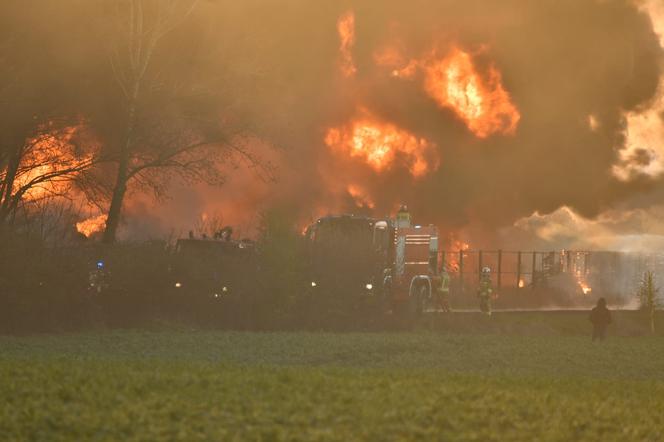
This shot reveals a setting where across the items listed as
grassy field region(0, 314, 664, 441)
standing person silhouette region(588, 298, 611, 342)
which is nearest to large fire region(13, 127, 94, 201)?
grassy field region(0, 314, 664, 441)

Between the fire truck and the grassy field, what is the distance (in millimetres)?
12063

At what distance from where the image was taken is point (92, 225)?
171ft

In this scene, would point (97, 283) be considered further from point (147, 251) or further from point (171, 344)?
point (171, 344)

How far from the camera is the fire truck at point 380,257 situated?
41.4 metres

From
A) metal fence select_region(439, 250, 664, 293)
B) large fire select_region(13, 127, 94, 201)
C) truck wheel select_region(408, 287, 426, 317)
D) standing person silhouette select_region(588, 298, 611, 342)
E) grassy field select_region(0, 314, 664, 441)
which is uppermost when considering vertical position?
metal fence select_region(439, 250, 664, 293)

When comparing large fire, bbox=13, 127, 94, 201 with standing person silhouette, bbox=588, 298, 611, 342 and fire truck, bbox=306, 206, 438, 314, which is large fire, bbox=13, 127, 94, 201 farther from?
standing person silhouette, bbox=588, 298, 611, 342

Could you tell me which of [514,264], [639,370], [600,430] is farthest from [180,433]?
[514,264]

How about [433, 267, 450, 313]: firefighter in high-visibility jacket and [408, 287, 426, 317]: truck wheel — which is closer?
[408, 287, 426, 317]: truck wheel

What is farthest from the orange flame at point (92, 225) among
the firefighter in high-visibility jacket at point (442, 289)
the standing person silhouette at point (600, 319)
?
the standing person silhouette at point (600, 319)

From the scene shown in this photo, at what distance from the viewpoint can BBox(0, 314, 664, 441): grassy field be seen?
49.9ft

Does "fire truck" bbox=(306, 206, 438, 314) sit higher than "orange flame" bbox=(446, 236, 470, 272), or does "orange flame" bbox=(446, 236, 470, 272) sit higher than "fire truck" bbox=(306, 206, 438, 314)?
"orange flame" bbox=(446, 236, 470, 272)

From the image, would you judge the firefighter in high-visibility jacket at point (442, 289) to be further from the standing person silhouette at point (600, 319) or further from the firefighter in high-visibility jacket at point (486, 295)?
the standing person silhouette at point (600, 319)

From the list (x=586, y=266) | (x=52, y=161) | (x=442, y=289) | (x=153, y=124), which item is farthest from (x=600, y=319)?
(x=586, y=266)

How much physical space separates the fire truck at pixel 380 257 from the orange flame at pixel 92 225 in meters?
11.6
